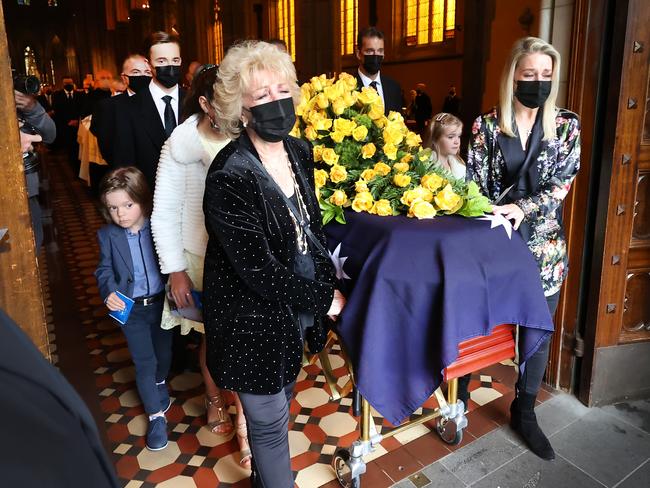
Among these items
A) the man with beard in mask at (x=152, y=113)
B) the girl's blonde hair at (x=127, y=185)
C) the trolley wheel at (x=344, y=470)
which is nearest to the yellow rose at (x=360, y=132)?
the girl's blonde hair at (x=127, y=185)

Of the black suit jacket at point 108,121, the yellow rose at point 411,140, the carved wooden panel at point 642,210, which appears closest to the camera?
the yellow rose at point 411,140

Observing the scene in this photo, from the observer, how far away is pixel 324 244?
1.96 meters

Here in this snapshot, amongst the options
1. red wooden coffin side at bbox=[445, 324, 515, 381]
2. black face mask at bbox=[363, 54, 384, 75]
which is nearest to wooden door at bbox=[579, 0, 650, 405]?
red wooden coffin side at bbox=[445, 324, 515, 381]

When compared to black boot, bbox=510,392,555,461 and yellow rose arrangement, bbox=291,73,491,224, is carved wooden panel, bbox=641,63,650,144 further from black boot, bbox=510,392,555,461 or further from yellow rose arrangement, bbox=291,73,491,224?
black boot, bbox=510,392,555,461

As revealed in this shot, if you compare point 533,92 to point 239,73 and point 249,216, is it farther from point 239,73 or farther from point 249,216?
point 249,216

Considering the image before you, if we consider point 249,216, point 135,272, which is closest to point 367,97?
point 249,216

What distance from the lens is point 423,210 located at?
1.93 m

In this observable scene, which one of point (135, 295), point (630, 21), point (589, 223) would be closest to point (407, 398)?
point (135, 295)

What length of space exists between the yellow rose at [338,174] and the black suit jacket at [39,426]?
1.65m

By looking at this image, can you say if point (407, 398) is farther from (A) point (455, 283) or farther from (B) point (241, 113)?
(B) point (241, 113)

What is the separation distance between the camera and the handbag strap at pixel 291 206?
67.8 inches

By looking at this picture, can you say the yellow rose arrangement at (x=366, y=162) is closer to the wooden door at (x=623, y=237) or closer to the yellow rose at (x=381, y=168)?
the yellow rose at (x=381, y=168)

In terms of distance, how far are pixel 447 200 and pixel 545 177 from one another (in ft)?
2.32

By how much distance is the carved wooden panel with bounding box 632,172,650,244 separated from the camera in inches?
111
